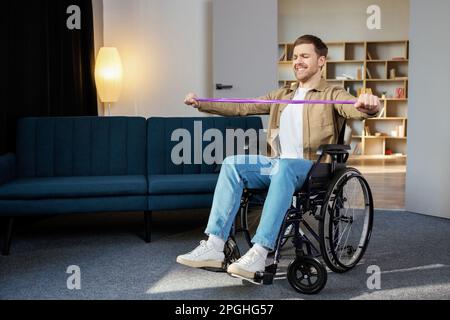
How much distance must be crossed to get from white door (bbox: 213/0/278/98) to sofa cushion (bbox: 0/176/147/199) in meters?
2.00

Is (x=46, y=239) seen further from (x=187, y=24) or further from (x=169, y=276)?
(x=187, y=24)

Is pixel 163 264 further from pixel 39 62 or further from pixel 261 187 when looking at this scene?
pixel 39 62

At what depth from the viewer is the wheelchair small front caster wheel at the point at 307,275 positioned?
2549mm

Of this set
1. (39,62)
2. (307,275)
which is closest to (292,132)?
(307,275)

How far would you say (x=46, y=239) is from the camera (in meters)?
3.69

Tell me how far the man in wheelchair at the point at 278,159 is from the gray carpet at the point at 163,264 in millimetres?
208

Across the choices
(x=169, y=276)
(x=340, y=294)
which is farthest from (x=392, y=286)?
(x=169, y=276)

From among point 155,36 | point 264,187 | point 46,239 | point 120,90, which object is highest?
point 155,36

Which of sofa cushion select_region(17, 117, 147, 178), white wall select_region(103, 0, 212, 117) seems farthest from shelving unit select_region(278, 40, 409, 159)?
sofa cushion select_region(17, 117, 147, 178)

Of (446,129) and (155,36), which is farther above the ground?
(155,36)

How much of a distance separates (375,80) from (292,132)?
6987 mm
